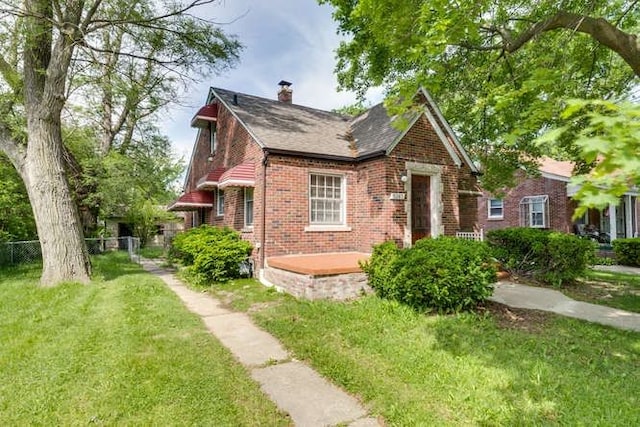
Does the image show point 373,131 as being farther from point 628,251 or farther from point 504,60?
point 628,251

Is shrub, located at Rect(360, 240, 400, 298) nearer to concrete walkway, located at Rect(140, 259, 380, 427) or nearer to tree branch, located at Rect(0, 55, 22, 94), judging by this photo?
concrete walkway, located at Rect(140, 259, 380, 427)

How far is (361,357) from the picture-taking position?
4.53 metres

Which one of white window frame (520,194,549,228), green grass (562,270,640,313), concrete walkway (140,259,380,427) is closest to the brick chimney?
concrete walkway (140,259,380,427)

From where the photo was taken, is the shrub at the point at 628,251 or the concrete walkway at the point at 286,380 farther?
the shrub at the point at 628,251

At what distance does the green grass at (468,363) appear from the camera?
10.8ft

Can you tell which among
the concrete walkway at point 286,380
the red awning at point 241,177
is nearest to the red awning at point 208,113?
the red awning at point 241,177

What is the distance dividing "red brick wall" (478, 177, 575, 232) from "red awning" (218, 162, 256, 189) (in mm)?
13759

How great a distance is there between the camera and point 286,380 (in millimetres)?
4020

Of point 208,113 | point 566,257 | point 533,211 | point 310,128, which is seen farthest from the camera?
point 533,211

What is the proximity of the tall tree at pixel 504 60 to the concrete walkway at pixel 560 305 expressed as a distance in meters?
3.26

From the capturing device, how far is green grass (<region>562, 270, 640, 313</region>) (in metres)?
7.41

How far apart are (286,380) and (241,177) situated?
698 cm

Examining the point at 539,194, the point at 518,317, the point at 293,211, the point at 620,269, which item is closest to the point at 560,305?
the point at 518,317

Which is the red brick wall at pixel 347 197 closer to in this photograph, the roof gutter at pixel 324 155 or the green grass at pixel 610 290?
the roof gutter at pixel 324 155
